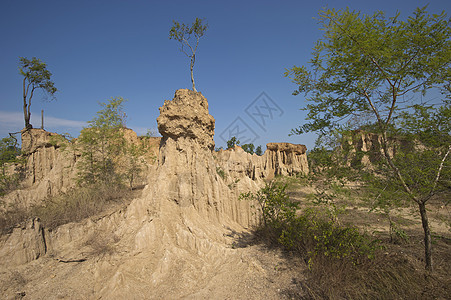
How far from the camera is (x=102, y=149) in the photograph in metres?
9.49

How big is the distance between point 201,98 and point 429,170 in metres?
7.06

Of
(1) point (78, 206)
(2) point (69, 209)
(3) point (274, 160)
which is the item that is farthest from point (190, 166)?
(3) point (274, 160)

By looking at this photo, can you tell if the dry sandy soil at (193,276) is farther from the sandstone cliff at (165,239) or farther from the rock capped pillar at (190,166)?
the rock capped pillar at (190,166)

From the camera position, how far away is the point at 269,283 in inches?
172

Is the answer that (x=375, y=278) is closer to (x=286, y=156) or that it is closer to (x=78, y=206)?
(x=78, y=206)

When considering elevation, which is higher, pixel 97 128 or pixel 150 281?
pixel 97 128

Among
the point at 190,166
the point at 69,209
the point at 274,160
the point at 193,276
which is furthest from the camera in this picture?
the point at 274,160

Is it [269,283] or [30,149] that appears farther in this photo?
[30,149]

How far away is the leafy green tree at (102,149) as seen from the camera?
9.40 m

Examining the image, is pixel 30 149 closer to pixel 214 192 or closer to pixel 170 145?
pixel 170 145

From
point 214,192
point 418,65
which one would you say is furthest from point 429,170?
point 214,192

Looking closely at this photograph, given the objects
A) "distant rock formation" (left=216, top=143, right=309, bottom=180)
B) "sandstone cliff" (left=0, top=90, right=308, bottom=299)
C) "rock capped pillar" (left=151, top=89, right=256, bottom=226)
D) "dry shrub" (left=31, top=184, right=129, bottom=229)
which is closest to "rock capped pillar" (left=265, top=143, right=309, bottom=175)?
"distant rock formation" (left=216, top=143, right=309, bottom=180)

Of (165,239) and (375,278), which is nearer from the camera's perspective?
(375,278)

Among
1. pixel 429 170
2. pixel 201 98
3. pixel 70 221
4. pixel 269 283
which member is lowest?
pixel 269 283
